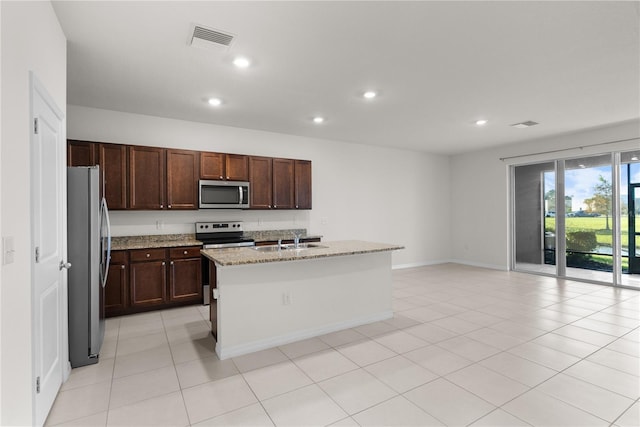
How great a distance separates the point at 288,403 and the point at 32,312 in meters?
1.58

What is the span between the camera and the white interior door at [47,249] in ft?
5.81

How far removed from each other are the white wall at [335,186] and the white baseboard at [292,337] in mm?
2465

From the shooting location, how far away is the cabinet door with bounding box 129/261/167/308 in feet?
13.1

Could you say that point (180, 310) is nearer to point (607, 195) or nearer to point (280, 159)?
point (280, 159)

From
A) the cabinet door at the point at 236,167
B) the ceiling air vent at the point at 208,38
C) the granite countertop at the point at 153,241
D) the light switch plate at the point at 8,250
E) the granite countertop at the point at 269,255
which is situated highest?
the ceiling air vent at the point at 208,38

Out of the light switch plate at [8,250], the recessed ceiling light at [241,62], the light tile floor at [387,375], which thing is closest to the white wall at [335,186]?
the light tile floor at [387,375]

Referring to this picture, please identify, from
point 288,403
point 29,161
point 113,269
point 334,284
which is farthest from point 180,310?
point 29,161

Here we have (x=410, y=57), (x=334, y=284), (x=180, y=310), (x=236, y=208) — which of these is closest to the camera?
(x=410, y=57)

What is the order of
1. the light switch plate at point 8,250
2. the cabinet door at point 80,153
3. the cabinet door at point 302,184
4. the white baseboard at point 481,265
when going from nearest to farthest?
1. the light switch plate at point 8,250
2. the cabinet door at point 80,153
3. the cabinet door at point 302,184
4. the white baseboard at point 481,265

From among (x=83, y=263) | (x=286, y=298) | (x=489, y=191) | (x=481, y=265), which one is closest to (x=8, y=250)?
(x=83, y=263)

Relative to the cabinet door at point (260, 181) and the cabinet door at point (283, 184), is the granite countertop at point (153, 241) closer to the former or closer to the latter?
the cabinet door at point (260, 181)

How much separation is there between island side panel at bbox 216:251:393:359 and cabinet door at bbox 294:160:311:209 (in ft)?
6.71

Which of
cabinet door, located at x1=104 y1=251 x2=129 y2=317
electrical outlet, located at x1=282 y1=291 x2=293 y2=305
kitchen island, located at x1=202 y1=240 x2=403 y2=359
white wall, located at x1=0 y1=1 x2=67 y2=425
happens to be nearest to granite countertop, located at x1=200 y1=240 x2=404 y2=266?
kitchen island, located at x1=202 y1=240 x2=403 y2=359

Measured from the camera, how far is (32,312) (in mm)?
1702
